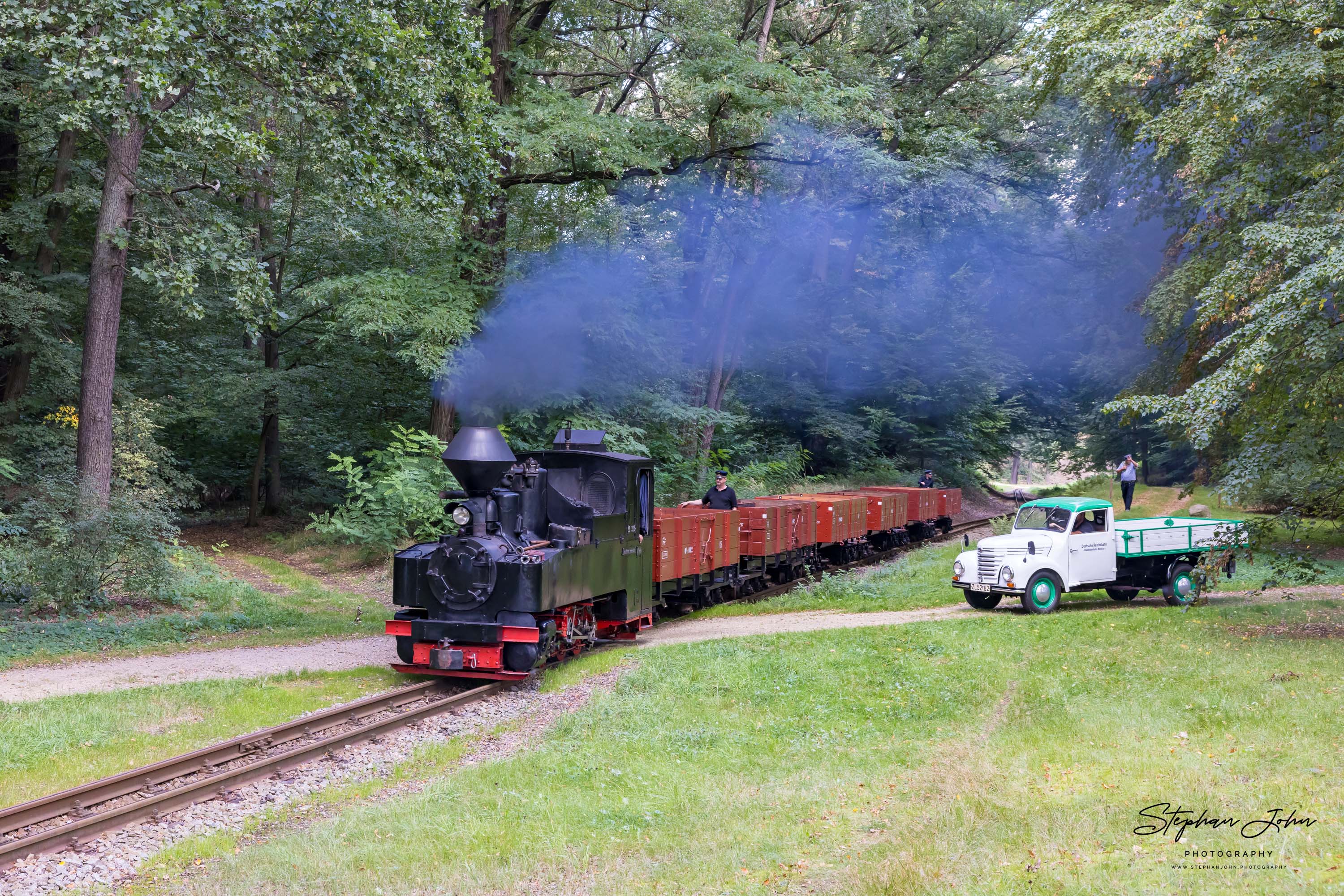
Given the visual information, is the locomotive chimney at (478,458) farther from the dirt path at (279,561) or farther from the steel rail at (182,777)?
the dirt path at (279,561)

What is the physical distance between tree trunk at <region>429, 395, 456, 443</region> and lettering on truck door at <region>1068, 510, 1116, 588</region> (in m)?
13.4

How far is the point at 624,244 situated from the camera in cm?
2562

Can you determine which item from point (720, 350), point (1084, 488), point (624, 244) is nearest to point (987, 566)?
point (624, 244)

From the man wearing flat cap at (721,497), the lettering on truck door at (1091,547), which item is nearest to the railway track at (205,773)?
the man wearing flat cap at (721,497)

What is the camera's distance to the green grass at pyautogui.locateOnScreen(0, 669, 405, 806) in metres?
8.18

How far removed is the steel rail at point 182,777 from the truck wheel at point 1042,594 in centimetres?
941

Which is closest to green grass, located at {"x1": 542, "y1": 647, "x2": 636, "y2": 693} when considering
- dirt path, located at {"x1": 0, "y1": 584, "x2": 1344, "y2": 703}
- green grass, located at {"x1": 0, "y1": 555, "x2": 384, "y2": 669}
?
dirt path, located at {"x1": 0, "y1": 584, "x2": 1344, "y2": 703}

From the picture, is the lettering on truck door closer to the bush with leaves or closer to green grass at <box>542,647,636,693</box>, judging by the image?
green grass at <box>542,647,636,693</box>

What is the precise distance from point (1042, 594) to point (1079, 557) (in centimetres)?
84

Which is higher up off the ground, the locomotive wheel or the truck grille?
the truck grille

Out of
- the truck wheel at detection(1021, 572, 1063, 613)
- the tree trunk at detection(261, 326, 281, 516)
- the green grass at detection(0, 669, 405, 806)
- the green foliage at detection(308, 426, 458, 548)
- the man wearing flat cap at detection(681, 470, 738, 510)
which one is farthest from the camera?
the tree trunk at detection(261, 326, 281, 516)

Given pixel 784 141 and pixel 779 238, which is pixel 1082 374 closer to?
pixel 779 238

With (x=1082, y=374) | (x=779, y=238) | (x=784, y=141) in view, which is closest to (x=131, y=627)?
(x=784, y=141)

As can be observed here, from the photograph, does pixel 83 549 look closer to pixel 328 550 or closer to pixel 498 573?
pixel 498 573
